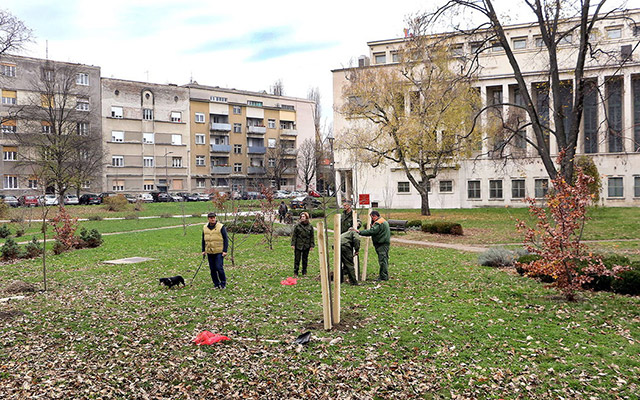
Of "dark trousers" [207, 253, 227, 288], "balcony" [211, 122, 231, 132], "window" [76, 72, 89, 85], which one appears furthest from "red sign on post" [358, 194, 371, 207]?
"balcony" [211, 122, 231, 132]

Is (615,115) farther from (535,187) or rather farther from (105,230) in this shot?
(105,230)

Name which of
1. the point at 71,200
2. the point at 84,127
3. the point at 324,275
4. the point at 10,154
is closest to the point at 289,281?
the point at 324,275

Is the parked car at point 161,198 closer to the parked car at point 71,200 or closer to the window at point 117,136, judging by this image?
the parked car at point 71,200

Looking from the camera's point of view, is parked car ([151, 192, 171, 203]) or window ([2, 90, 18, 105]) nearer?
window ([2, 90, 18, 105])

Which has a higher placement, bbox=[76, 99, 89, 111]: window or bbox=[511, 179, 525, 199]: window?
bbox=[76, 99, 89, 111]: window

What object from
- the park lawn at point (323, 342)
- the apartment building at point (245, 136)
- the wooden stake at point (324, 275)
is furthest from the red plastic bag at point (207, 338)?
the apartment building at point (245, 136)

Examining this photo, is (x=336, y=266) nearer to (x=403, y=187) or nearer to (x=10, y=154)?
(x=403, y=187)

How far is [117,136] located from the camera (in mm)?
73938

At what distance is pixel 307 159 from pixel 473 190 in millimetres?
37626

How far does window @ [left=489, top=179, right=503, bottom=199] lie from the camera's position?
167 feet

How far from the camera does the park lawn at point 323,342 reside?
6.51 m

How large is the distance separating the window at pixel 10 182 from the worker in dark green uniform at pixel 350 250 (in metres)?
64.0

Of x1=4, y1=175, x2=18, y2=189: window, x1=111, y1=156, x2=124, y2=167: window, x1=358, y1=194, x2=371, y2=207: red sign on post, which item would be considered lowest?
x1=358, y1=194, x2=371, y2=207: red sign on post

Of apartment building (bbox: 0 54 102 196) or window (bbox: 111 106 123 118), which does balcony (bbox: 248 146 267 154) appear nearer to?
window (bbox: 111 106 123 118)
